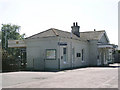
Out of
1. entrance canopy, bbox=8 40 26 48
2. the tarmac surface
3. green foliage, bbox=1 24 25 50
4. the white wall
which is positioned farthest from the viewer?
green foliage, bbox=1 24 25 50

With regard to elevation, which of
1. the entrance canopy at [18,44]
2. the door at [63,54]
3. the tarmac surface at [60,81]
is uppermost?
the entrance canopy at [18,44]

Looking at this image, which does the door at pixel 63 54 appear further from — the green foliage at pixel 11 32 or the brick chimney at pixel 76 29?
the green foliage at pixel 11 32

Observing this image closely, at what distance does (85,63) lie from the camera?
94.5ft

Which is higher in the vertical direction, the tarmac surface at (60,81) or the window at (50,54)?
the window at (50,54)

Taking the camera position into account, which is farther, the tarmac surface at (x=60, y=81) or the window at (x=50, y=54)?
the window at (x=50, y=54)

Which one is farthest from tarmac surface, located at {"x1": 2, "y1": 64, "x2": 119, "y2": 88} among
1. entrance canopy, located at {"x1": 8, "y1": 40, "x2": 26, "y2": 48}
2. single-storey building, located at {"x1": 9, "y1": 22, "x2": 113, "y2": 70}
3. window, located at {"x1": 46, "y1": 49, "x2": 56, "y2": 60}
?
entrance canopy, located at {"x1": 8, "y1": 40, "x2": 26, "y2": 48}

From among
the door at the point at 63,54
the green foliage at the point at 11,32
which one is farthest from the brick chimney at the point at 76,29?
the green foliage at the point at 11,32

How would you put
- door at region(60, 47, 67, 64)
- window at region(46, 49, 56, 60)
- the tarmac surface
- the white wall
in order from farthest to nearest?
1. door at region(60, 47, 67, 64)
2. the white wall
3. window at region(46, 49, 56, 60)
4. the tarmac surface

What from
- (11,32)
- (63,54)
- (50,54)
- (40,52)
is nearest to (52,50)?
(50,54)

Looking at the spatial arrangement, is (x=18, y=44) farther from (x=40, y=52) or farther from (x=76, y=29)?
(x=76, y=29)

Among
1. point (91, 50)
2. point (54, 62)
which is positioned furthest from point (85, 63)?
point (54, 62)

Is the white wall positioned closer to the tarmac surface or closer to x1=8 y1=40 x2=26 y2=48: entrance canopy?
x1=8 y1=40 x2=26 y2=48: entrance canopy

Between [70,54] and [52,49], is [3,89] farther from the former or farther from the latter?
[70,54]

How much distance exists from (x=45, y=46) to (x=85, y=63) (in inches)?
361
